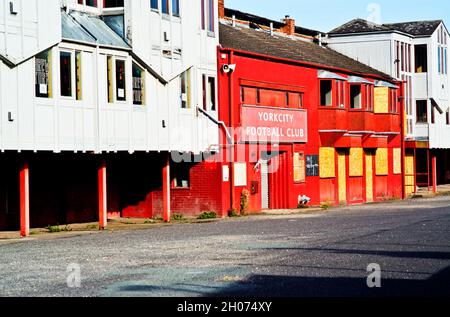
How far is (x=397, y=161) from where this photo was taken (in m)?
50.6

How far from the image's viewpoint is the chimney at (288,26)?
48719 millimetres

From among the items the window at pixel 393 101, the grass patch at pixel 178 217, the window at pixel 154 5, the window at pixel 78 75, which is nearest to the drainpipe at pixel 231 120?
the grass patch at pixel 178 217

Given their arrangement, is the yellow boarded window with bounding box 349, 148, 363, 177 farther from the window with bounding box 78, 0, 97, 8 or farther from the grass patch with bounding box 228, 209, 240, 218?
the window with bounding box 78, 0, 97, 8

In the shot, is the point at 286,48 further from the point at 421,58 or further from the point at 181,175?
the point at 421,58

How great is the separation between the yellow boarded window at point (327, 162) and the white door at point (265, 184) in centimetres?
407

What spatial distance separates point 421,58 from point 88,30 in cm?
3089

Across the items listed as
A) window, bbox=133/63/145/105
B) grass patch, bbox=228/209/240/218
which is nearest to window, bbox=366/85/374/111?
grass patch, bbox=228/209/240/218

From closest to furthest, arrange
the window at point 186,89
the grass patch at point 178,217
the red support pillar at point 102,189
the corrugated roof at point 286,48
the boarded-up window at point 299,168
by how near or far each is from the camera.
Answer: the red support pillar at point 102,189 < the window at point 186,89 < the grass patch at point 178,217 < the corrugated roof at point 286,48 < the boarded-up window at point 299,168

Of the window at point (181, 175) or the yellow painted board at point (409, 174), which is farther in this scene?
the yellow painted board at point (409, 174)

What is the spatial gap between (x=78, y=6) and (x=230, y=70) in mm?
→ 7550

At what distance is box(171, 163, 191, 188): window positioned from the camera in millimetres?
35625

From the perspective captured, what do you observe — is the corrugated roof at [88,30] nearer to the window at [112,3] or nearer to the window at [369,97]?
the window at [112,3]

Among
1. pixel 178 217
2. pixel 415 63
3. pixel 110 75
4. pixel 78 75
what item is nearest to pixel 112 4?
pixel 110 75

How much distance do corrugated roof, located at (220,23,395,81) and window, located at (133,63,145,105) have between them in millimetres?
6337
